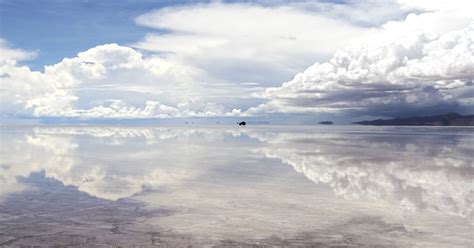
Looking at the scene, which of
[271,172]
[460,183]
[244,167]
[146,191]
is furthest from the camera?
[244,167]

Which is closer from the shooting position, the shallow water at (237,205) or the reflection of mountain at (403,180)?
the shallow water at (237,205)

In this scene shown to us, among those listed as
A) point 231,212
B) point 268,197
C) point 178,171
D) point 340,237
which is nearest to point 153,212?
point 231,212

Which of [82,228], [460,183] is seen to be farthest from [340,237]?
[460,183]

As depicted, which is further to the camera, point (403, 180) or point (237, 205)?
point (403, 180)

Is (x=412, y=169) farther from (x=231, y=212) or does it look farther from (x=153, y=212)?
(x=153, y=212)

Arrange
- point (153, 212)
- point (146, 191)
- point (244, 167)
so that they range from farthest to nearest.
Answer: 1. point (244, 167)
2. point (146, 191)
3. point (153, 212)

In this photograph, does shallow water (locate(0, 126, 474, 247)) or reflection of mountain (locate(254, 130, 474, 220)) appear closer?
shallow water (locate(0, 126, 474, 247))

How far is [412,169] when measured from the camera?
104 feet

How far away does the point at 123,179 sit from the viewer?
1046 inches

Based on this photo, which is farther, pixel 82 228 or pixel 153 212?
pixel 153 212

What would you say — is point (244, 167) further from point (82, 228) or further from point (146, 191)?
point (82, 228)

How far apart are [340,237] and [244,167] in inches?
761

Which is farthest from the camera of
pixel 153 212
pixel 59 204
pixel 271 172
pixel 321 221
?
pixel 271 172

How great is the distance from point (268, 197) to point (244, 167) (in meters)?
12.1
